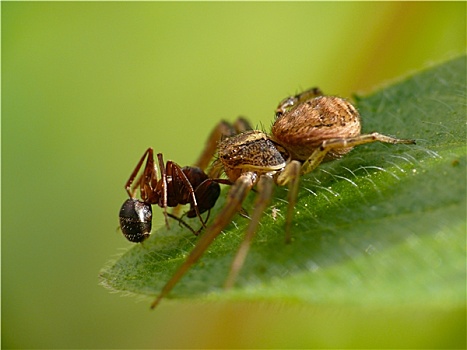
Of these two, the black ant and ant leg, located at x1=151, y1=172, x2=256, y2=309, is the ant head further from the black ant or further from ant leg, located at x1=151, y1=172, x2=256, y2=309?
ant leg, located at x1=151, y1=172, x2=256, y2=309

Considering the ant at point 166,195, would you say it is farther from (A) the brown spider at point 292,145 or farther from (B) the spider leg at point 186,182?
(A) the brown spider at point 292,145

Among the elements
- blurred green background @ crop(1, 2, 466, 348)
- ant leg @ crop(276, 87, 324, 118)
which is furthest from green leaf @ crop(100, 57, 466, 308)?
blurred green background @ crop(1, 2, 466, 348)

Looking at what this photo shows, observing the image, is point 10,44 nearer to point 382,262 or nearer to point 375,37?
point 375,37

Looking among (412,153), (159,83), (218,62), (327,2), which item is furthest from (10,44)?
(412,153)

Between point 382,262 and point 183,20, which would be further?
point 183,20

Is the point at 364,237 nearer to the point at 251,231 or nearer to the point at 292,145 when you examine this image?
the point at 251,231

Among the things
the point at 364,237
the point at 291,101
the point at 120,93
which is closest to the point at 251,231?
the point at 364,237
